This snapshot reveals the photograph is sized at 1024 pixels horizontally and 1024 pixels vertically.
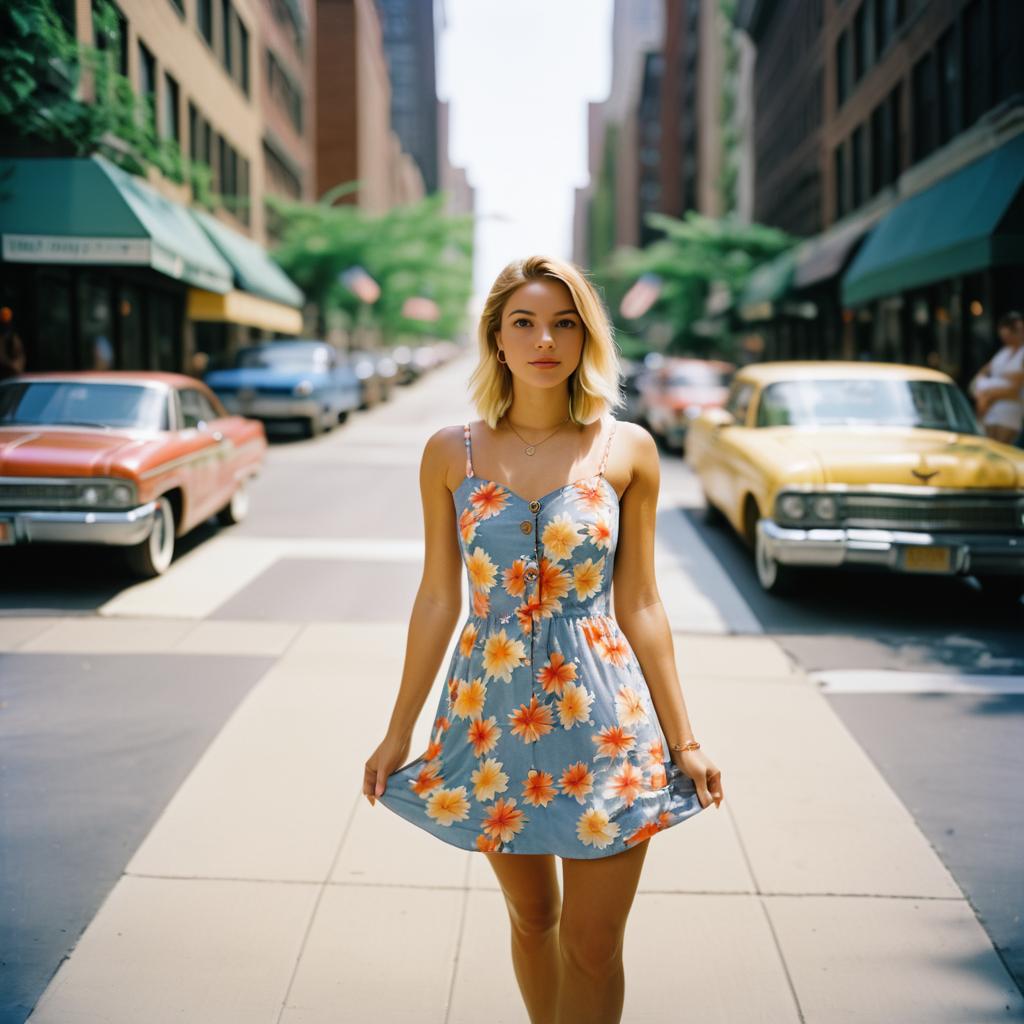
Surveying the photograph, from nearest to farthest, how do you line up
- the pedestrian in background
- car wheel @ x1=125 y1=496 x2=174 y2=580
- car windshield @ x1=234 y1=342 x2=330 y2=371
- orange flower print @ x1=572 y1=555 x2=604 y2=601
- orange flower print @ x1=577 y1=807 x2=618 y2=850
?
orange flower print @ x1=577 y1=807 x2=618 y2=850 → orange flower print @ x1=572 y1=555 x2=604 y2=601 → car wheel @ x1=125 y1=496 x2=174 y2=580 → the pedestrian in background → car windshield @ x1=234 y1=342 x2=330 y2=371

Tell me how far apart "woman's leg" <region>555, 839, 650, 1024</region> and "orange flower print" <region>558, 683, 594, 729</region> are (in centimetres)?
29

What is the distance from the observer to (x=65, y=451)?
28.9ft

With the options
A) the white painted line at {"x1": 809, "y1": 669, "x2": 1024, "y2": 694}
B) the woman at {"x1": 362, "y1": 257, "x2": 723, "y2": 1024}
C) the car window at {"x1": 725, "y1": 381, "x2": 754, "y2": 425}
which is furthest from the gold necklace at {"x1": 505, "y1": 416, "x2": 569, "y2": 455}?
the car window at {"x1": 725, "y1": 381, "x2": 754, "y2": 425}

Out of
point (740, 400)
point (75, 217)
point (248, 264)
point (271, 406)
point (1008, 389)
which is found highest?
point (248, 264)

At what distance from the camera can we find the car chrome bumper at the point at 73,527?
8.47 m

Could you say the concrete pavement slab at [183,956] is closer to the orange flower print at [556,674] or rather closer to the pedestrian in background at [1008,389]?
the orange flower print at [556,674]

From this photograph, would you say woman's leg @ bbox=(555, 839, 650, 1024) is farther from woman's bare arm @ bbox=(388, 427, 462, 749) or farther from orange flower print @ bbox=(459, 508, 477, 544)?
orange flower print @ bbox=(459, 508, 477, 544)

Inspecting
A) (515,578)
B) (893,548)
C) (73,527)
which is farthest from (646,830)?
(73,527)

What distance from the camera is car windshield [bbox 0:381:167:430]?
9750 mm

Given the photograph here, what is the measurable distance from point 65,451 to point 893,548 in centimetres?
580

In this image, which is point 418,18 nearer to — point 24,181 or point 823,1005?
point 24,181

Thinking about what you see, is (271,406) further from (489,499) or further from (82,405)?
(489,499)

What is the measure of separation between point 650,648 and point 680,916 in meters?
1.55

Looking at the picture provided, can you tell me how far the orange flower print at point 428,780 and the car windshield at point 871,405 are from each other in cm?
734
